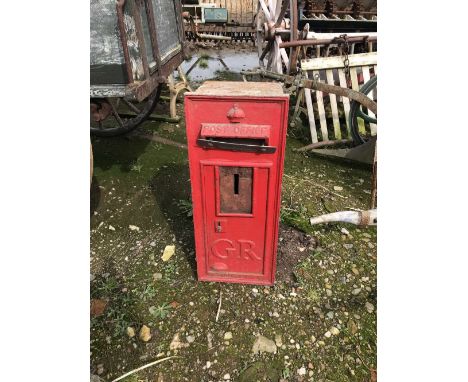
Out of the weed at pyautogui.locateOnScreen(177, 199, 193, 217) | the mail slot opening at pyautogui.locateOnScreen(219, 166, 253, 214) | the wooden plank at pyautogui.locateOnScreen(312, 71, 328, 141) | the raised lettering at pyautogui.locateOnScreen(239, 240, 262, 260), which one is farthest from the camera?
the wooden plank at pyautogui.locateOnScreen(312, 71, 328, 141)

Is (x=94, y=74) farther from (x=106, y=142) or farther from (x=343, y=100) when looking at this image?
(x=343, y=100)

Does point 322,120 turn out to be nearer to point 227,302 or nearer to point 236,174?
point 236,174

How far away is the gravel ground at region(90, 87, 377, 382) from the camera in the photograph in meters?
1.84

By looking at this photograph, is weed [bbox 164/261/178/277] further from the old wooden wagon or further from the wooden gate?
the wooden gate

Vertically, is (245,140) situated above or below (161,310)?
above

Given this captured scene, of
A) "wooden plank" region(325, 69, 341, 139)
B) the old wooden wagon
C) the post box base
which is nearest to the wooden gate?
"wooden plank" region(325, 69, 341, 139)

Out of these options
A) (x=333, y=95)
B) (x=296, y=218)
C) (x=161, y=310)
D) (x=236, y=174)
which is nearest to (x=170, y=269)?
(x=161, y=310)

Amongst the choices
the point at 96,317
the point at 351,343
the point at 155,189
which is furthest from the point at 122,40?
the point at 351,343

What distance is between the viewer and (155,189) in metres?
3.34

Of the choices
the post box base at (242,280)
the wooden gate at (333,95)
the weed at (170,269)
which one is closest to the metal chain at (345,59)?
the wooden gate at (333,95)

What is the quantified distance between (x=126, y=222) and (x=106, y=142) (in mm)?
1766

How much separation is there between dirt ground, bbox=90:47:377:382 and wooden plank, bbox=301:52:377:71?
196cm

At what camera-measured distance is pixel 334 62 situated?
14.2 ft

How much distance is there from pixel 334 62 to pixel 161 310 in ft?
12.8
